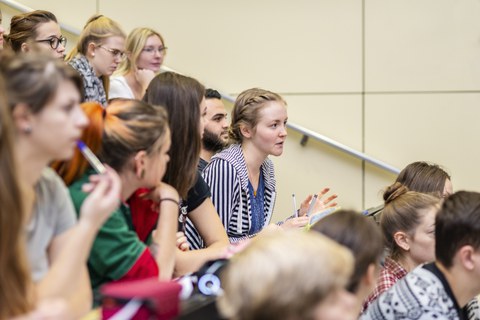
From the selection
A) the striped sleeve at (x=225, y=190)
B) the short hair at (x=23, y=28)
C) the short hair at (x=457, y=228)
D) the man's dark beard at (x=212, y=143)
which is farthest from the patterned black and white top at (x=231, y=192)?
the short hair at (x=457, y=228)

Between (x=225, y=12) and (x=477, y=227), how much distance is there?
3305 mm

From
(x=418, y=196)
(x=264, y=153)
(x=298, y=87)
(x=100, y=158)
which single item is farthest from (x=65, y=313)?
(x=298, y=87)

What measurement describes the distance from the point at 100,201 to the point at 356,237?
64 centimetres

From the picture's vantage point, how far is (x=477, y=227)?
2533 mm

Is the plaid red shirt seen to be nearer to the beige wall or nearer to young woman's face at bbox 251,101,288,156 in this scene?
young woman's face at bbox 251,101,288,156

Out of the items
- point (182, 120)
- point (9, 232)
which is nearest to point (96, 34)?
→ point (182, 120)

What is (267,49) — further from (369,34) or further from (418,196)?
(418,196)

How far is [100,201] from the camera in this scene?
1.87 metres

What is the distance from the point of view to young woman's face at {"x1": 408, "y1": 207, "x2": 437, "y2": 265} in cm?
306

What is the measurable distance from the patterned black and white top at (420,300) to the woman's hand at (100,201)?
40.8 inches

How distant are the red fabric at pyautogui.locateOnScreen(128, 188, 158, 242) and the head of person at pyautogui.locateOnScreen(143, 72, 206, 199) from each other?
215 millimetres

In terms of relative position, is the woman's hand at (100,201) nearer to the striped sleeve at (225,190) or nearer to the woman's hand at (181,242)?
the woman's hand at (181,242)

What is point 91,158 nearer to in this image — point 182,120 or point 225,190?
point 182,120

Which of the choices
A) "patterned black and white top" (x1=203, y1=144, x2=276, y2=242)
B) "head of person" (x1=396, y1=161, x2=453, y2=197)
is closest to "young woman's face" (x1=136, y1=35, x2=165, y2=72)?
"patterned black and white top" (x1=203, y1=144, x2=276, y2=242)
